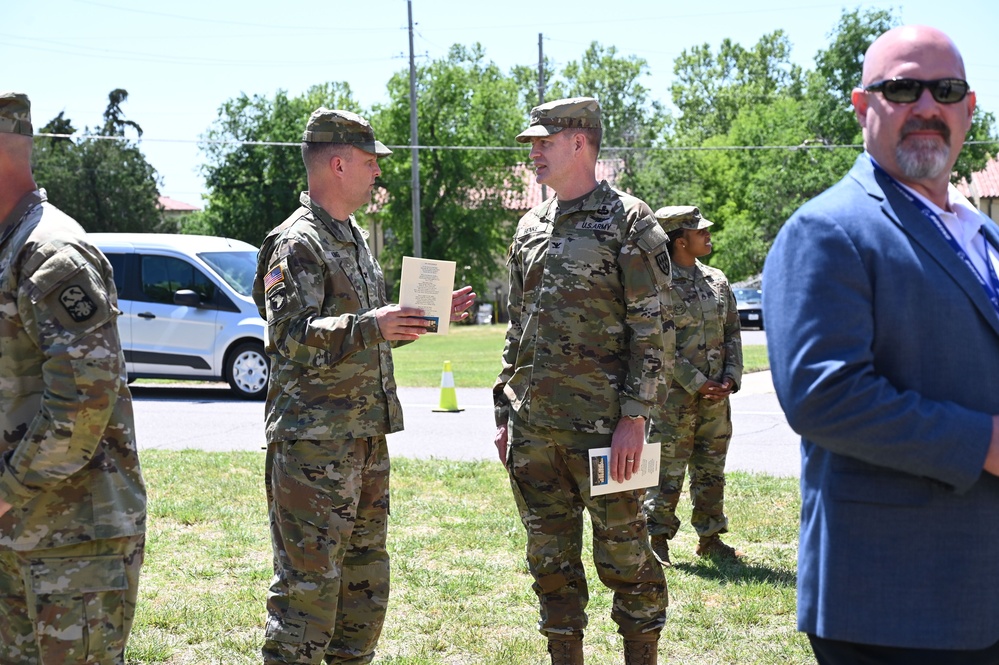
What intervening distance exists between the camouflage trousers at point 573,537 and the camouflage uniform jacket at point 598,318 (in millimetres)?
138

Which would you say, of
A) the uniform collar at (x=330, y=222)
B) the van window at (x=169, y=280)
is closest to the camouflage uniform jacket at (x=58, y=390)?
the uniform collar at (x=330, y=222)

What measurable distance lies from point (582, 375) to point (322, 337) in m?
1.17

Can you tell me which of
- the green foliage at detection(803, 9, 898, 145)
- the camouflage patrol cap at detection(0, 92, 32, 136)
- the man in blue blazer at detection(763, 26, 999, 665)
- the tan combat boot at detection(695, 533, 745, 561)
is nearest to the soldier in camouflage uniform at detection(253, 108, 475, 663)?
the camouflage patrol cap at detection(0, 92, 32, 136)

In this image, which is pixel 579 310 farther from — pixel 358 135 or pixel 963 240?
pixel 963 240

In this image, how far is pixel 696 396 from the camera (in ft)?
21.7

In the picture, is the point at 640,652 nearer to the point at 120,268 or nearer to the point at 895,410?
the point at 895,410

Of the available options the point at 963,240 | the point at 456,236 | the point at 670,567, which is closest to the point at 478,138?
the point at 456,236

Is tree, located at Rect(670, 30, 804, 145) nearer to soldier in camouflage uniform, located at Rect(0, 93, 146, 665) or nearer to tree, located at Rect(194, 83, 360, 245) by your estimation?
tree, located at Rect(194, 83, 360, 245)

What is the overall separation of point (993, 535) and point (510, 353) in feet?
8.81

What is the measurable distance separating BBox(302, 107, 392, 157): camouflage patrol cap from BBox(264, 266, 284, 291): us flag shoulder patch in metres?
0.57

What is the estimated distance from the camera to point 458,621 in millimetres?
5410

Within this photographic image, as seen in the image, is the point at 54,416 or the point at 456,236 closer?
the point at 54,416

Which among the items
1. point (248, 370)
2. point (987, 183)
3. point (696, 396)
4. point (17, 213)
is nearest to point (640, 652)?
point (696, 396)

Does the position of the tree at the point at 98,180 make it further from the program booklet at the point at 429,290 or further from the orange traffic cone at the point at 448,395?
the program booklet at the point at 429,290
